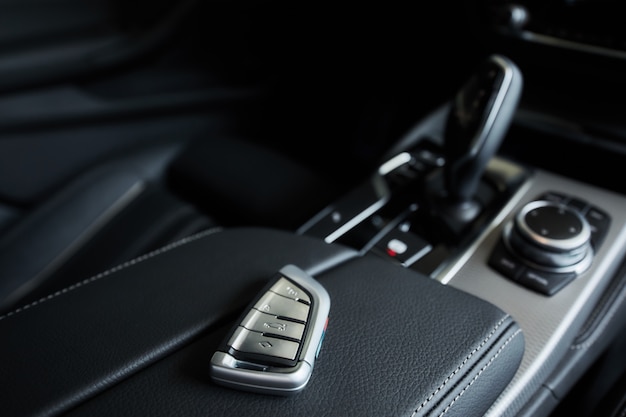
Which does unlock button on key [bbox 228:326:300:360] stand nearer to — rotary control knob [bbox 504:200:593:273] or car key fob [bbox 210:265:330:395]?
car key fob [bbox 210:265:330:395]

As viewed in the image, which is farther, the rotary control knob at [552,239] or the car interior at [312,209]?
the rotary control knob at [552,239]

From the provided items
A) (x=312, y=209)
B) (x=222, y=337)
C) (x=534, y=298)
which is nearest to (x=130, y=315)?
(x=222, y=337)

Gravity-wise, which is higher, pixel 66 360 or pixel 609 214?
pixel 66 360

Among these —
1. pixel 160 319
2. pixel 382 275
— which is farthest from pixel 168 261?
pixel 382 275

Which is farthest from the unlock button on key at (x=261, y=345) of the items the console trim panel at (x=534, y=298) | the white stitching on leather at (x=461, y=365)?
the console trim panel at (x=534, y=298)

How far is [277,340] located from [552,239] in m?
0.36

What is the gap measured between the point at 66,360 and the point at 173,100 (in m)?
0.99

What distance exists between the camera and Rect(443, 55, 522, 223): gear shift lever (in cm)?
67

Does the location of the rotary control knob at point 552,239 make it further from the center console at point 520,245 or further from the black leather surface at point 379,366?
the black leather surface at point 379,366

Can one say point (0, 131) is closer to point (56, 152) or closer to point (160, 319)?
point (56, 152)

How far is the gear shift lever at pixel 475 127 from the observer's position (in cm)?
67

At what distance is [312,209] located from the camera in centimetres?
110

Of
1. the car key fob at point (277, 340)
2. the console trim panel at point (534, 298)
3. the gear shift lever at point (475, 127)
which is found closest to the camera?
the car key fob at point (277, 340)

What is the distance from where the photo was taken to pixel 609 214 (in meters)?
0.73
